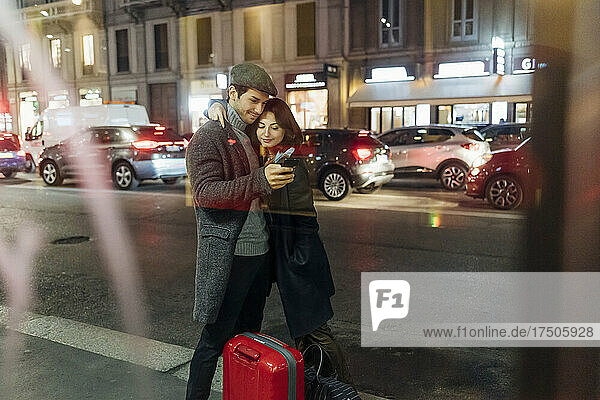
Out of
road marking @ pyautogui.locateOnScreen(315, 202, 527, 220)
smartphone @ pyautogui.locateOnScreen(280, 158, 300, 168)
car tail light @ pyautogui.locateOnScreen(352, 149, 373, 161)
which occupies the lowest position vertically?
road marking @ pyautogui.locateOnScreen(315, 202, 527, 220)

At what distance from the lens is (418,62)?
77.7ft

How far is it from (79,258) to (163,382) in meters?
4.07

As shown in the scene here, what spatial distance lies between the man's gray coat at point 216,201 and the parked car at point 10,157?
1698cm

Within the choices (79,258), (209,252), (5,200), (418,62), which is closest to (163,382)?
(209,252)

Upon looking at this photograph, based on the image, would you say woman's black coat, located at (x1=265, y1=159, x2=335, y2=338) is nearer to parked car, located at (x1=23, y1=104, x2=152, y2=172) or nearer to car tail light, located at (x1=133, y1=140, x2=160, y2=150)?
car tail light, located at (x1=133, y1=140, x2=160, y2=150)

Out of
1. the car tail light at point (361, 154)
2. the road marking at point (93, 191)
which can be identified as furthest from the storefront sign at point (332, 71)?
the road marking at point (93, 191)

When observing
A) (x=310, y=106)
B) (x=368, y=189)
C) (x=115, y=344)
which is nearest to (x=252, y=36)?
(x=310, y=106)

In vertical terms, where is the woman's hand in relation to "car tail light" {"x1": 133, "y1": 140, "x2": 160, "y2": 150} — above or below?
above

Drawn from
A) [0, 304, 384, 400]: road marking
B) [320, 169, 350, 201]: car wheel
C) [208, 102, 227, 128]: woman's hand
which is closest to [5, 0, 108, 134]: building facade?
[320, 169, 350, 201]: car wheel

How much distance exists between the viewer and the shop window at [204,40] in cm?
2877

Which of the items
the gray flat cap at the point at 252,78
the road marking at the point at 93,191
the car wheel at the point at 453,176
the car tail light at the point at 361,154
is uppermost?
the gray flat cap at the point at 252,78

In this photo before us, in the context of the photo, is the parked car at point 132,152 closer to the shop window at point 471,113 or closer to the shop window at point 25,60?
the shop window at point 471,113

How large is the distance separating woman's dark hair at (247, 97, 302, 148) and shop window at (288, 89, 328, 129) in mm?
22811

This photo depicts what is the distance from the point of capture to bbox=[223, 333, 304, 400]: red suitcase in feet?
7.66
